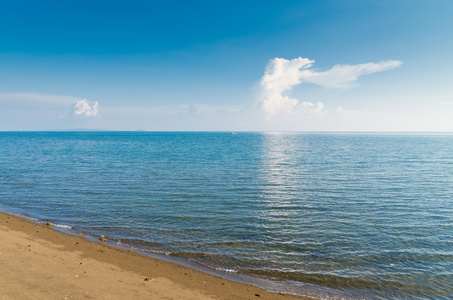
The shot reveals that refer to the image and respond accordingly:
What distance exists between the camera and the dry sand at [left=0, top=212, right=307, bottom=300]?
30.5 ft

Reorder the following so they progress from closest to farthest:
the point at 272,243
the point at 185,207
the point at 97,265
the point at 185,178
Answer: the point at 97,265
the point at 272,243
the point at 185,207
the point at 185,178

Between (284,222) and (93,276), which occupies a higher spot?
(93,276)

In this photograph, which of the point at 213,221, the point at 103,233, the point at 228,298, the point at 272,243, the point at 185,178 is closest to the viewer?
the point at 228,298

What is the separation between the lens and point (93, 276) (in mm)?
10625

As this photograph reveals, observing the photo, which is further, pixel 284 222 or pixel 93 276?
pixel 284 222

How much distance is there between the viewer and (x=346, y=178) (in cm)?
3669

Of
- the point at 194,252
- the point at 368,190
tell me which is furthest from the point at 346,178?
the point at 194,252

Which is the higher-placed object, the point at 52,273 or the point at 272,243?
the point at 52,273

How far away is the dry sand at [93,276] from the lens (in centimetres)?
929

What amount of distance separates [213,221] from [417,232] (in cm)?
1506

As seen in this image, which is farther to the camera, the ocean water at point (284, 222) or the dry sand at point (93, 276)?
the ocean water at point (284, 222)

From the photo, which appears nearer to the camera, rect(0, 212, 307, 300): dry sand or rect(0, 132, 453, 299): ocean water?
rect(0, 212, 307, 300): dry sand

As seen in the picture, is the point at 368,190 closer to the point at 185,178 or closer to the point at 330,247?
the point at 330,247

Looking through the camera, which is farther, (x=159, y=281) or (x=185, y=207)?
(x=185, y=207)
